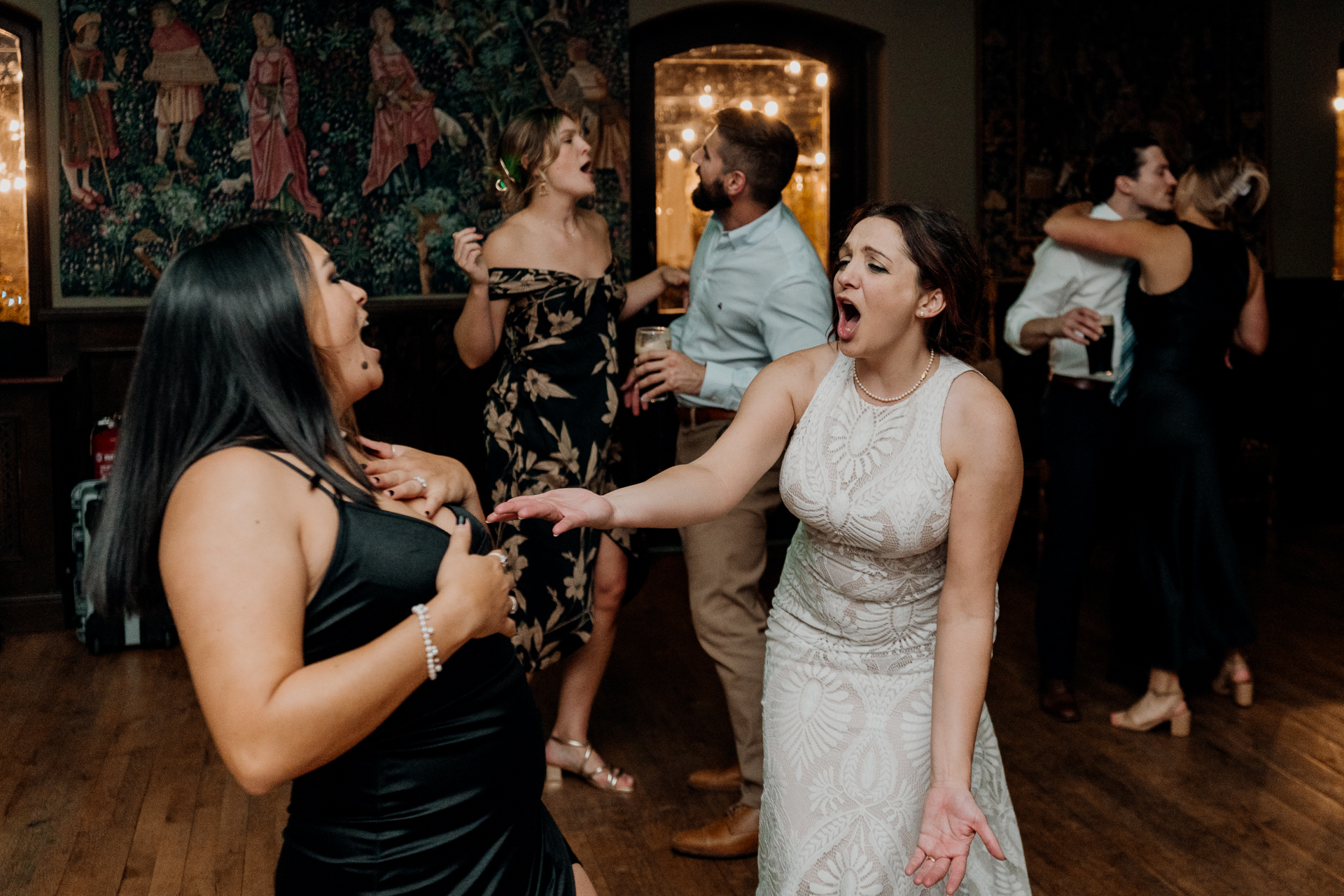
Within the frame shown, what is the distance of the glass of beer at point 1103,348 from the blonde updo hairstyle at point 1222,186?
24.9 inches

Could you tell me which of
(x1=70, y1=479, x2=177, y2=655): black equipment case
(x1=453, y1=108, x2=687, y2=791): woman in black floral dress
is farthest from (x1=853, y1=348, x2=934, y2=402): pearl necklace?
(x1=70, y1=479, x2=177, y2=655): black equipment case

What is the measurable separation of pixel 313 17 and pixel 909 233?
4.38 metres

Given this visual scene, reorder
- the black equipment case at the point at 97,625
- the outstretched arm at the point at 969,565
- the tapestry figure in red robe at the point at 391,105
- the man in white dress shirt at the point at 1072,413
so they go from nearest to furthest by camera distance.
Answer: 1. the outstretched arm at the point at 969,565
2. the man in white dress shirt at the point at 1072,413
3. the black equipment case at the point at 97,625
4. the tapestry figure in red robe at the point at 391,105

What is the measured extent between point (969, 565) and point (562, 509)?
2.18 ft

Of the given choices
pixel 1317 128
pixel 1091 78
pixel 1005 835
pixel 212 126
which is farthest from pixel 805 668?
pixel 1317 128

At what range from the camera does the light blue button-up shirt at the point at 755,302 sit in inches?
120

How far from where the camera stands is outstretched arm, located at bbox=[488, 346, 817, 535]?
1.65m

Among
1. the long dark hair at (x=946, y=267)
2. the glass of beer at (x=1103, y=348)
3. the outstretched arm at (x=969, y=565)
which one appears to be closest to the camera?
the outstretched arm at (x=969, y=565)

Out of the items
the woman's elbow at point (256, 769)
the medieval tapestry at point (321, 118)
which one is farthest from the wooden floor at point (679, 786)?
the medieval tapestry at point (321, 118)

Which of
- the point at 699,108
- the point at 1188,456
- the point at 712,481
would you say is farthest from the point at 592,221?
the point at 699,108

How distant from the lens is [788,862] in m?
1.96

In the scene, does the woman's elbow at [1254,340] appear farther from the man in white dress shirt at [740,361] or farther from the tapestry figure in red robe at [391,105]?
the tapestry figure in red robe at [391,105]

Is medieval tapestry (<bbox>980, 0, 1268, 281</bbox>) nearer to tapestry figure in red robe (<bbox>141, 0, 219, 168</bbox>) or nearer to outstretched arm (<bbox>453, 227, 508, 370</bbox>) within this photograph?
outstretched arm (<bbox>453, 227, 508, 370</bbox>)

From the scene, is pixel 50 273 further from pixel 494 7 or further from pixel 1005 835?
pixel 1005 835
